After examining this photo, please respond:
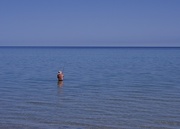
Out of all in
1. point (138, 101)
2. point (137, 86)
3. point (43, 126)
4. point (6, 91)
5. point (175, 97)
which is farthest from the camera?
point (137, 86)

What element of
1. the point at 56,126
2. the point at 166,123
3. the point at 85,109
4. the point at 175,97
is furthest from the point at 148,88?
the point at 56,126

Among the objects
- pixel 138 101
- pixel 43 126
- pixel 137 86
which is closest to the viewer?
pixel 43 126

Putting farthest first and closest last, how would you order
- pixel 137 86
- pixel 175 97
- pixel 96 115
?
pixel 137 86 < pixel 175 97 < pixel 96 115

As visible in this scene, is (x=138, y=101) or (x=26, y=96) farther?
(x=26, y=96)

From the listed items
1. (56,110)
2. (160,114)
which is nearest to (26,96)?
(56,110)

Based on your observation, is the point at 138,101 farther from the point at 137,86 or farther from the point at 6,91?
the point at 6,91

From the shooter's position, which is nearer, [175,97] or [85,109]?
[85,109]

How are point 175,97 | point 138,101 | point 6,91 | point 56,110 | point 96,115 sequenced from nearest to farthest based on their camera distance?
1. point 96,115
2. point 56,110
3. point 138,101
4. point 175,97
5. point 6,91

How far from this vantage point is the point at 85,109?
58.3ft

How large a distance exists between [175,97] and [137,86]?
597 centimetres

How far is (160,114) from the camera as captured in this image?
16.5 metres

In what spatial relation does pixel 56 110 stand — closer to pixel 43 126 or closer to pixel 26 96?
pixel 43 126

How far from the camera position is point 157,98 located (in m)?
21.1

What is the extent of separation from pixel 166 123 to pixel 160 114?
1.69m
